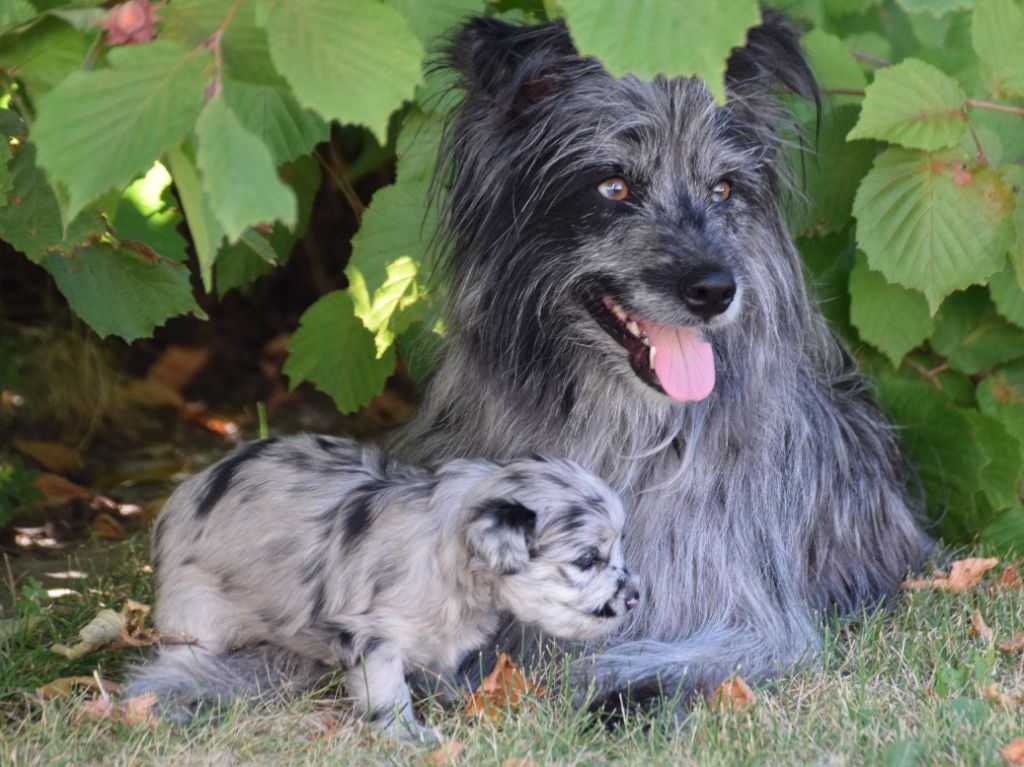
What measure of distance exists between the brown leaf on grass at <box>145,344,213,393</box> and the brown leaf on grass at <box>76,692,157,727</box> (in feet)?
11.3

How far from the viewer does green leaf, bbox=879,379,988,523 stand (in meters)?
4.85

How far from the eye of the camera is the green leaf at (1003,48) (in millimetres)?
4371

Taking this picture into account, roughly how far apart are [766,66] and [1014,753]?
6.18 feet

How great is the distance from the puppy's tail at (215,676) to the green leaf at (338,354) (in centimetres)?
135

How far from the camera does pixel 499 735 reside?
3340 mm

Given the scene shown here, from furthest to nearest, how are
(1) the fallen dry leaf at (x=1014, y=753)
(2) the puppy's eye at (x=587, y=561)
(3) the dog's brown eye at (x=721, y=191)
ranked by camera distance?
(3) the dog's brown eye at (x=721, y=191), (2) the puppy's eye at (x=587, y=561), (1) the fallen dry leaf at (x=1014, y=753)

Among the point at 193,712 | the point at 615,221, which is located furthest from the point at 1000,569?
the point at 193,712

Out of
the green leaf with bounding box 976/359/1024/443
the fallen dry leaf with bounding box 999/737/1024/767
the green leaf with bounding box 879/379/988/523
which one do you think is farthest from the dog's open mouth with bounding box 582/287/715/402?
the green leaf with bounding box 976/359/1024/443

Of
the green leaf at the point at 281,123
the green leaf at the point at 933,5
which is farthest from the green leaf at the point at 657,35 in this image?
the green leaf at the point at 281,123

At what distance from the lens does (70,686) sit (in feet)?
12.6

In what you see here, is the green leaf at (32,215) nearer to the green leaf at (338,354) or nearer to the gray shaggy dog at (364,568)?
the gray shaggy dog at (364,568)

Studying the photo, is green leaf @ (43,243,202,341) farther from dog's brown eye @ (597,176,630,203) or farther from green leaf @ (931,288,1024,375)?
green leaf @ (931,288,1024,375)

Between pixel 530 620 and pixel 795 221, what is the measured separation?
68.4 inches

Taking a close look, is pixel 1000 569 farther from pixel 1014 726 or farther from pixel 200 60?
pixel 200 60
